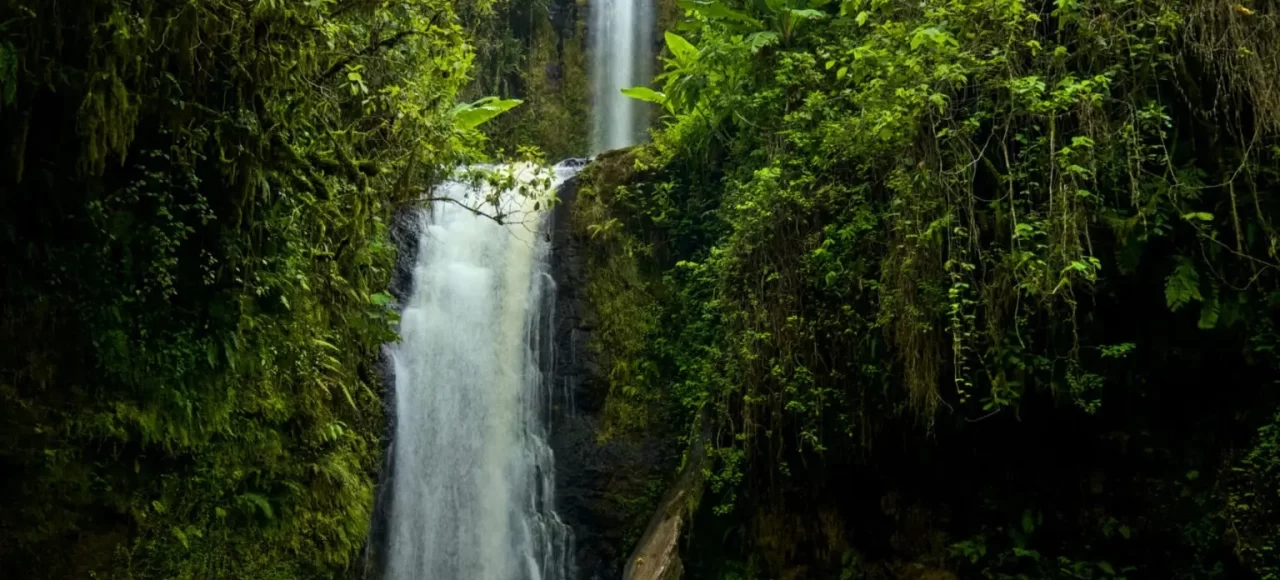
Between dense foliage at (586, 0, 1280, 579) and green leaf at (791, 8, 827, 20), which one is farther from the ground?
green leaf at (791, 8, 827, 20)

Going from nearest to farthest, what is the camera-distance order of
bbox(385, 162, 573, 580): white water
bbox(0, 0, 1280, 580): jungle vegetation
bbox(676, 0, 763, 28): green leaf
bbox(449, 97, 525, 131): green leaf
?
1. bbox(0, 0, 1280, 580): jungle vegetation
2. bbox(676, 0, 763, 28): green leaf
3. bbox(449, 97, 525, 131): green leaf
4. bbox(385, 162, 573, 580): white water

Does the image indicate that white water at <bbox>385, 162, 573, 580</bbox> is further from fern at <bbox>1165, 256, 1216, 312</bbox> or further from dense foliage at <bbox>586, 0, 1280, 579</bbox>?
fern at <bbox>1165, 256, 1216, 312</bbox>

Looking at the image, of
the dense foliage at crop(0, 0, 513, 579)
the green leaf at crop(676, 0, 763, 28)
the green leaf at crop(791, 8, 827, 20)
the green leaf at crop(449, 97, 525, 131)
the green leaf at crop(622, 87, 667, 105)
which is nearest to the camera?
the dense foliage at crop(0, 0, 513, 579)

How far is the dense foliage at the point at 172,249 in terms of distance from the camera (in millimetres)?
4027

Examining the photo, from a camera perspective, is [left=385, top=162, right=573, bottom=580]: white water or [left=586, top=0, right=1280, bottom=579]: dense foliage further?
[left=385, top=162, right=573, bottom=580]: white water

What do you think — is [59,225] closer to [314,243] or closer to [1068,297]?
[314,243]

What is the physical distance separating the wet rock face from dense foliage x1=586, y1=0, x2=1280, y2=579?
7.84ft

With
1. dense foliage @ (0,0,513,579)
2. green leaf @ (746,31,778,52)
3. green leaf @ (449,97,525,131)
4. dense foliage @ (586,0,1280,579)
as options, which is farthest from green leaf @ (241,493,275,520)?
green leaf @ (746,31,778,52)

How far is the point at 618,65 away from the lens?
53.7 ft

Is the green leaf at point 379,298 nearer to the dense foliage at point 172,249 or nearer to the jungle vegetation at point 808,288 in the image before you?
the jungle vegetation at point 808,288

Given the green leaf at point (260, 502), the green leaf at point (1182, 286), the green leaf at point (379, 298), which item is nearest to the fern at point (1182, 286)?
the green leaf at point (1182, 286)

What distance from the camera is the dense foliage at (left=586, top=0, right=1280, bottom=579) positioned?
186 inches

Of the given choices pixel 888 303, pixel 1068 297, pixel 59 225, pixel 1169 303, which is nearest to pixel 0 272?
pixel 59 225

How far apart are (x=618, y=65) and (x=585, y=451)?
937 cm
